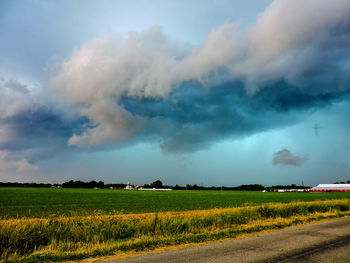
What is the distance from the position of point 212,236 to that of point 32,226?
845 cm

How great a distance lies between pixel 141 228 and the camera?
13438 millimetres

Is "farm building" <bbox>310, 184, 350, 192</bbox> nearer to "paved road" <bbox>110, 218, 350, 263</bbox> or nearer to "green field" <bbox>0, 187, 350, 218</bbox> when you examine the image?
"green field" <bbox>0, 187, 350, 218</bbox>

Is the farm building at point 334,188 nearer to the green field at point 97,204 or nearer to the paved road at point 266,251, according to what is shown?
the green field at point 97,204

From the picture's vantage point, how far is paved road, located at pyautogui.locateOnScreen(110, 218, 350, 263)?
8.63 metres

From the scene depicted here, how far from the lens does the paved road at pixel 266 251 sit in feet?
28.3

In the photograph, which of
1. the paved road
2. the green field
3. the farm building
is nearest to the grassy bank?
the paved road

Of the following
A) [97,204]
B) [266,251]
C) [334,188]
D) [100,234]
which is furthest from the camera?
[334,188]

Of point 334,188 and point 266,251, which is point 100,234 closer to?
point 266,251

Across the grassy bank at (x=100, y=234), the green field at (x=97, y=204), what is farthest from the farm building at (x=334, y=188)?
the grassy bank at (x=100, y=234)

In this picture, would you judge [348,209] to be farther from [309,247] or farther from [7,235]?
[7,235]

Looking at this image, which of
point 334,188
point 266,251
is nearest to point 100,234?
point 266,251

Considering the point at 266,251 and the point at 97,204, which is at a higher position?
the point at 266,251

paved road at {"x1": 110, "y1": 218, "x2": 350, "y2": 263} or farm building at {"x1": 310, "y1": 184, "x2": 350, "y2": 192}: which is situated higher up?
paved road at {"x1": 110, "y1": 218, "x2": 350, "y2": 263}

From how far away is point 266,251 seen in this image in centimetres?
970
